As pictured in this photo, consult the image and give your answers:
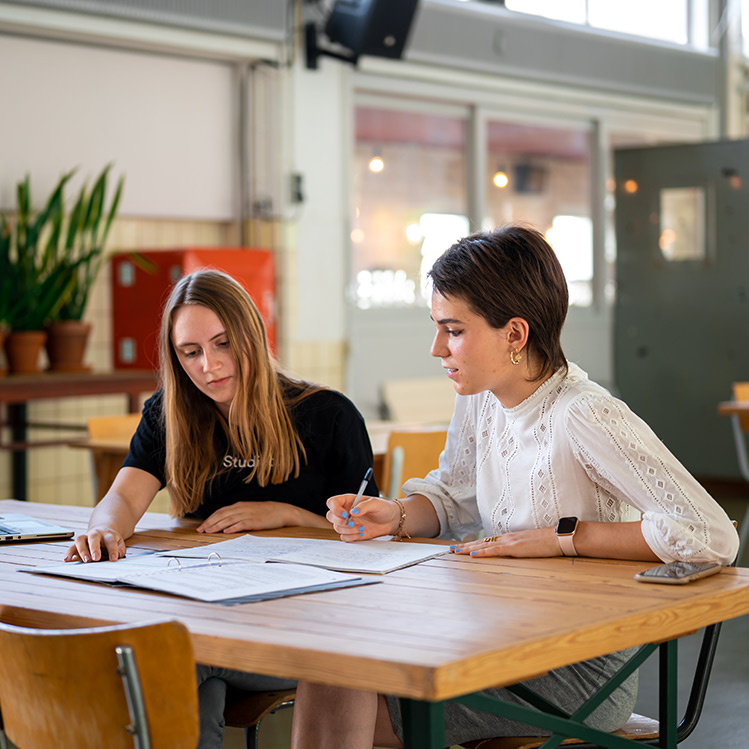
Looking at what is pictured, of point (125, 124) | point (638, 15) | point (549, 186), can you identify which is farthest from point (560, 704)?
point (638, 15)

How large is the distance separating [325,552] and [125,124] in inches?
178

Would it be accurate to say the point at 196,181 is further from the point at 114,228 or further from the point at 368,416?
the point at 368,416

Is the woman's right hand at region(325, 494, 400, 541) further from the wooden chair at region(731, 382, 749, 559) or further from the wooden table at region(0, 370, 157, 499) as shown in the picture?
the wooden chair at region(731, 382, 749, 559)

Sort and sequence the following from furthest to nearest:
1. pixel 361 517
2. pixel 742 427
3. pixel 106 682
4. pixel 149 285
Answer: pixel 149 285, pixel 742 427, pixel 361 517, pixel 106 682

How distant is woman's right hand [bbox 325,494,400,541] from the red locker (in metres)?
3.58

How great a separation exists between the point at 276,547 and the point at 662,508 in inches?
26.8

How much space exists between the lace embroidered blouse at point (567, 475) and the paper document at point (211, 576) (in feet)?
1.42

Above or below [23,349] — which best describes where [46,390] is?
below

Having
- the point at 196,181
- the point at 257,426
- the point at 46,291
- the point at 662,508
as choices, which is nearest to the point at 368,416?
the point at 196,181

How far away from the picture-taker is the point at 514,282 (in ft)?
6.45

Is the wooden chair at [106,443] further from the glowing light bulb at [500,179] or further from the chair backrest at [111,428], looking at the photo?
the glowing light bulb at [500,179]

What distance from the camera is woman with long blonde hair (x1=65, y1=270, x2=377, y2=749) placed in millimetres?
2453

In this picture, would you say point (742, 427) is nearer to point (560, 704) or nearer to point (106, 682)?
point (560, 704)

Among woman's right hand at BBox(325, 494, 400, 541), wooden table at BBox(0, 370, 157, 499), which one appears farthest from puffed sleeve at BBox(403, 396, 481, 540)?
wooden table at BBox(0, 370, 157, 499)
